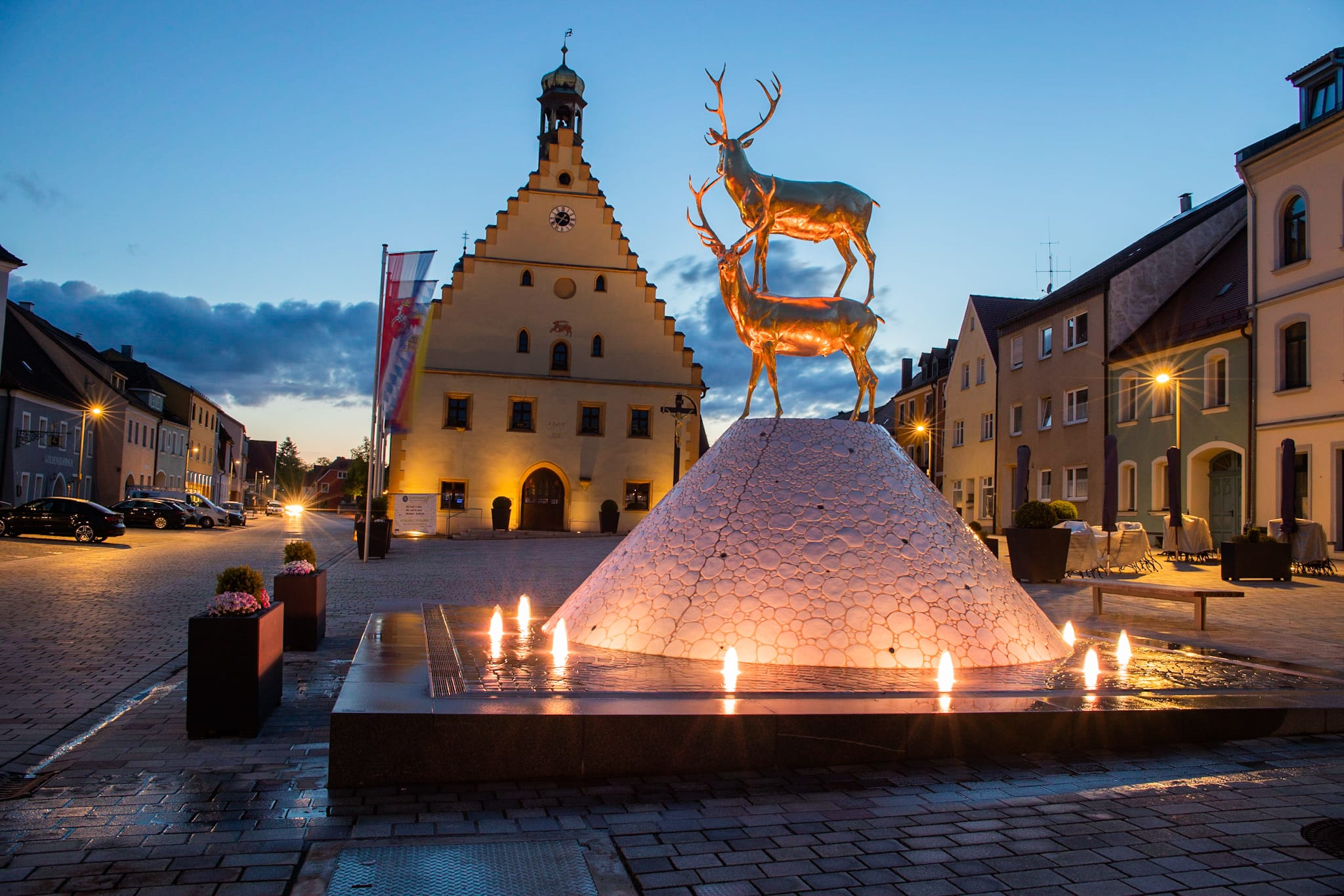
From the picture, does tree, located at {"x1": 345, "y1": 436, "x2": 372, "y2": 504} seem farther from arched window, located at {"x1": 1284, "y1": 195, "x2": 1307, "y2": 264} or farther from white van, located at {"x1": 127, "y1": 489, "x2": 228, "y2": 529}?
arched window, located at {"x1": 1284, "y1": 195, "x2": 1307, "y2": 264}

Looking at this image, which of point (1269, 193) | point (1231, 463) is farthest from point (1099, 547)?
point (1269, 193)

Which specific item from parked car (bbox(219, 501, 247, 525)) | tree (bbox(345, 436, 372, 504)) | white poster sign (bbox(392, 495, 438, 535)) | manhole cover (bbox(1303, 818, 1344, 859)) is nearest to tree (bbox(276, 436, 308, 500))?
tree (bbox(345, 436, 372, 504))

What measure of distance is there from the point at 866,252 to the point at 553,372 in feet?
106

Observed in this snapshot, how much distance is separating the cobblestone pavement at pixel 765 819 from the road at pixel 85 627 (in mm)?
663

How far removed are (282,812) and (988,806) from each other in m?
3.34

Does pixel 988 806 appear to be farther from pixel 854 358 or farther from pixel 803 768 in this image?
pixel 854 358

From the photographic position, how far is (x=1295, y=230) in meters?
24.7

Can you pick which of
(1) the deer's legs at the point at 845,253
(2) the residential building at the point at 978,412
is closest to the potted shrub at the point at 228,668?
(1) the deer's legs at the point at 845,253

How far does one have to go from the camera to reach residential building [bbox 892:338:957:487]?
5075 cm

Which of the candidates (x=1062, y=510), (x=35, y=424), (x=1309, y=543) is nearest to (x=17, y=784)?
(x=1062, y=510)

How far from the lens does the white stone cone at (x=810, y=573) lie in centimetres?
704

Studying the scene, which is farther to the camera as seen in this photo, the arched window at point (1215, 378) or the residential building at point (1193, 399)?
the arched window at point (1215, 378)

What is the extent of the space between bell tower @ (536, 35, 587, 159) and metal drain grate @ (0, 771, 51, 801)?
39.7 metres

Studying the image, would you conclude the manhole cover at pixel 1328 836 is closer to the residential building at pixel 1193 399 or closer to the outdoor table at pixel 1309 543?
the outdoor table at pixel 1309 543
